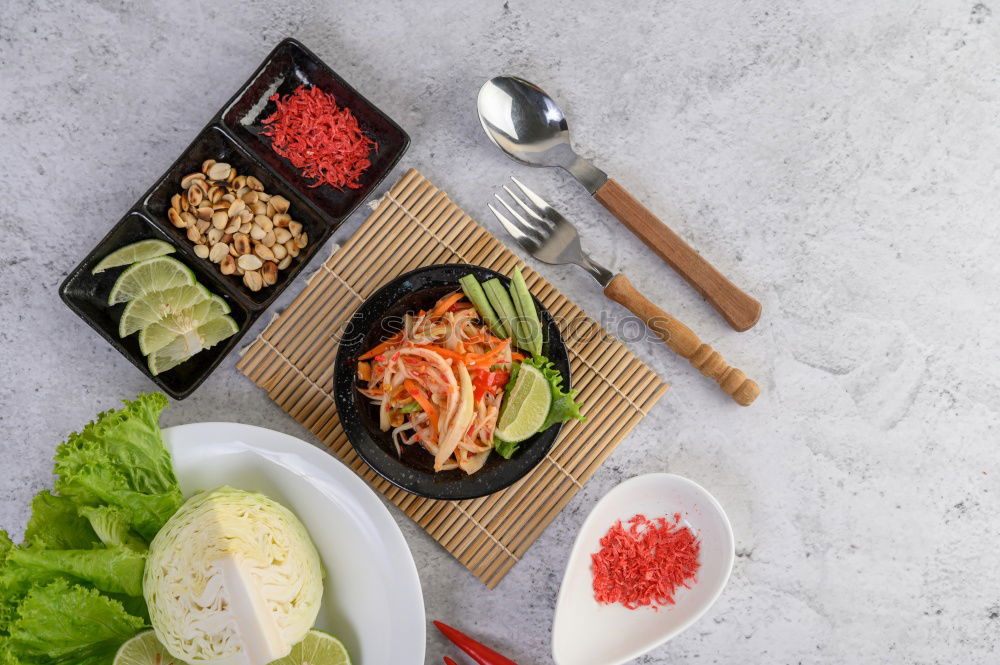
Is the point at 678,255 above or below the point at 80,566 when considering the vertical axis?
above

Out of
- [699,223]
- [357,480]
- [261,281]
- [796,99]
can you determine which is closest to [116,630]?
[357,480]

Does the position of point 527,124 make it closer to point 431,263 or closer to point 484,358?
point 431,263

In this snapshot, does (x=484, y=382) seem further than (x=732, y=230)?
No

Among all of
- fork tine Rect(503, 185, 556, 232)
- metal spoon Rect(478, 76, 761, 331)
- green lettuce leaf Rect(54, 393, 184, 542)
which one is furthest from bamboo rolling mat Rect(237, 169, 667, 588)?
green lettuce leaf Rect(54, 393, 184, 542)

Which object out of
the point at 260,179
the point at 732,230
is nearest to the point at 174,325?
the point at 260,179

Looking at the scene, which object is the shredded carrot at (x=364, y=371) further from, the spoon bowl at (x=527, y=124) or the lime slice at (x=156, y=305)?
the spoon bowl at (x=527, y=124)

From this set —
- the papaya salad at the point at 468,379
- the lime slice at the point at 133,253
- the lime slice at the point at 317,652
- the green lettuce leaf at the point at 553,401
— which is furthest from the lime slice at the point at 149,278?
the lime slice at the point at 317,652
